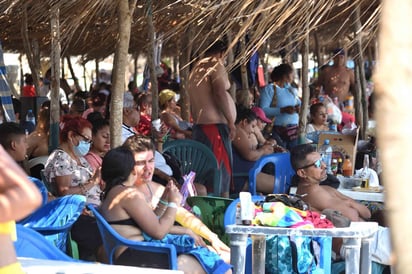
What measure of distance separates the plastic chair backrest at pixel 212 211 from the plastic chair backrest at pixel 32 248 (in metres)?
1.24

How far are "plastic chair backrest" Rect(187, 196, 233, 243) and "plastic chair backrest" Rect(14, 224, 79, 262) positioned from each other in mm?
1238

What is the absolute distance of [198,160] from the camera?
21.5 ft

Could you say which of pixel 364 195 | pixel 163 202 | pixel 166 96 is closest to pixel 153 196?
pixel 163 202

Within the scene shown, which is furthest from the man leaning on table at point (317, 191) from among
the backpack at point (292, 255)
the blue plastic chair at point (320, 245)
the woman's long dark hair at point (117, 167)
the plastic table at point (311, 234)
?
the woman's long dark hair at point (117, 167)

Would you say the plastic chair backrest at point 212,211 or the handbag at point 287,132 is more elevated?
the handbag at point 287,132

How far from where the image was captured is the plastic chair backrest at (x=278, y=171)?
6.10m

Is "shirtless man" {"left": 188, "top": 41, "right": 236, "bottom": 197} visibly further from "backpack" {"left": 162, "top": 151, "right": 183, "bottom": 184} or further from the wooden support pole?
the wooden support pole

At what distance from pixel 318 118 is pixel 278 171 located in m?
2.59

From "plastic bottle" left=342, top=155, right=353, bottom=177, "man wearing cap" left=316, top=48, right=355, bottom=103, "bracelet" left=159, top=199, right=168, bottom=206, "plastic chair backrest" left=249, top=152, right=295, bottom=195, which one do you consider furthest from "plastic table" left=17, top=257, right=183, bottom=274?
"man wearing cap" left=316, top=48, right=355, bottom=103

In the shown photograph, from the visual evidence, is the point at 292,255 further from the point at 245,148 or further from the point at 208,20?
the point at 245,148

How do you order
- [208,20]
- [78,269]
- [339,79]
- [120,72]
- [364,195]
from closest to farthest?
[78,269], [208,20], [120,72], [364,195], [339,79]

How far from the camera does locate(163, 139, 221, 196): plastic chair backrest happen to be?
21.2ft

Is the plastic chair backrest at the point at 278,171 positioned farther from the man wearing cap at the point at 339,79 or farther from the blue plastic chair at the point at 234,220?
the man wearing cap at the point at 339,79

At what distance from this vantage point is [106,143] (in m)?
5.84
